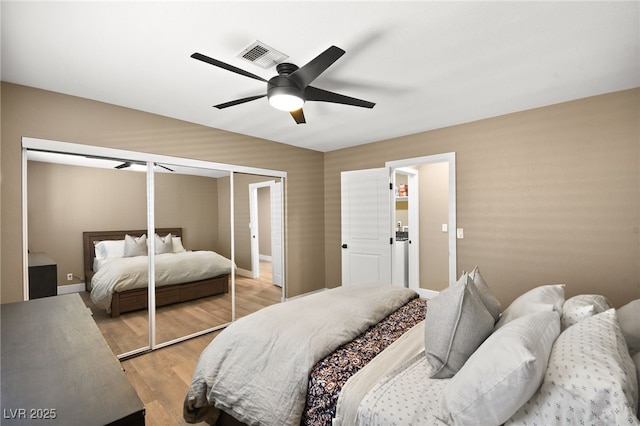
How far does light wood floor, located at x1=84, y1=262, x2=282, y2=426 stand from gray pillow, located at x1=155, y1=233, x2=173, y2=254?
0.93 m

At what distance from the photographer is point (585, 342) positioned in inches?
42.6

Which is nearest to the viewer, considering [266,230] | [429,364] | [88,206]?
[429,364]

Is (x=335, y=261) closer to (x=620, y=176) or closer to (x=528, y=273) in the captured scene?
(x=528, y=273)

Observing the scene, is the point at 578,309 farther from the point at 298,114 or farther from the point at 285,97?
the point at 298,114

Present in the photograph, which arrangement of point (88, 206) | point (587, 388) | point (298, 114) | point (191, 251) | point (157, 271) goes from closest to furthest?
1. point (587, 388)
2. point (298, 114)
3. point (88, 206)
4. point (157, 271)
5. point (191, 251)

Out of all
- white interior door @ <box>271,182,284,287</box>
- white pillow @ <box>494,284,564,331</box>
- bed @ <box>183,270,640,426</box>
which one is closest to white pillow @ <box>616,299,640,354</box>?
bed @ <box>183,270,640,426</box>

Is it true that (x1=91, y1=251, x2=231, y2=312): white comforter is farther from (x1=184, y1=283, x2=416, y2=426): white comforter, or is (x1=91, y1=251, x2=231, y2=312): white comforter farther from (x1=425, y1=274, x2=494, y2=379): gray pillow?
(x1=425, y1=274, x2=494, y2=379): gray pillow

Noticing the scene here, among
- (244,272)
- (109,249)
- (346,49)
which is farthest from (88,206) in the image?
(346,49)

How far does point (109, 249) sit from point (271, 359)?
2.21 metres

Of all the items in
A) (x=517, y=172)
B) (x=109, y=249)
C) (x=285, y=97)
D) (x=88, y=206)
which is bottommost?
(x=109, y=249)

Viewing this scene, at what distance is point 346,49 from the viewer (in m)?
1.97

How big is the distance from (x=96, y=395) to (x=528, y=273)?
145 inches

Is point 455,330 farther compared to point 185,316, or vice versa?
point 185,316

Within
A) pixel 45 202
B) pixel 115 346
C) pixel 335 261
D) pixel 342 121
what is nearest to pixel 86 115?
pixel 45 202
